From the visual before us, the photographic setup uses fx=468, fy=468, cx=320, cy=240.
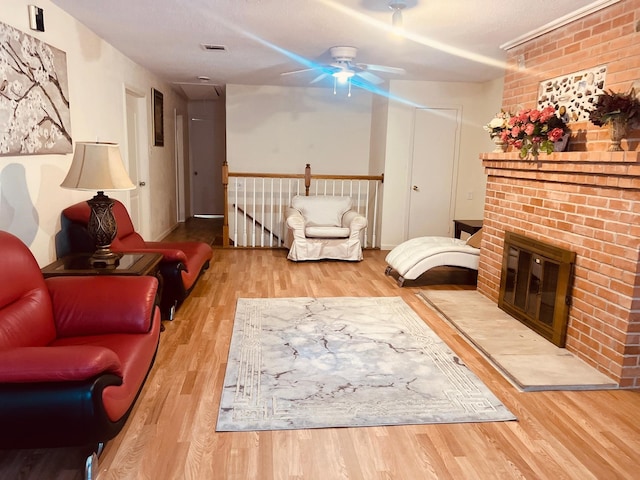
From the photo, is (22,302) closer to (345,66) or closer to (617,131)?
(617,131)

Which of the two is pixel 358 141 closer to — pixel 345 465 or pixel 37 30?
pixel 37 30

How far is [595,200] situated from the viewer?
9.96 feet

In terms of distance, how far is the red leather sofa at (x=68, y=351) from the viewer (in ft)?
5.40

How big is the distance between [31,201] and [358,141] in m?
5.24

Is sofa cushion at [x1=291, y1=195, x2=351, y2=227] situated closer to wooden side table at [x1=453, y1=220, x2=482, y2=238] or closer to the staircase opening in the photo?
wooden side table at [x1=453, y1=220, x2=482, y2=238]

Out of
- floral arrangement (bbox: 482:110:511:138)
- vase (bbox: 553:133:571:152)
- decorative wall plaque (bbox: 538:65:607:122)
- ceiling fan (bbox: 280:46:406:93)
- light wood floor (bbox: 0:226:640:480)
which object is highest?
ceiling fan (bbox: 280:46:406:93)

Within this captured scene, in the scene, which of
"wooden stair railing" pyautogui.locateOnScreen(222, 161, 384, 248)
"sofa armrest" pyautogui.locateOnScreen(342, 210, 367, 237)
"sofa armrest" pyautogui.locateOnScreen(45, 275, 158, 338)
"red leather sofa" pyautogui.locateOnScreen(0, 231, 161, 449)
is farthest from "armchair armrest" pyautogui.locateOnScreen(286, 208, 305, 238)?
"sofa armrest" pyautogui.locateOnScreen(45, 275, 158, 338)

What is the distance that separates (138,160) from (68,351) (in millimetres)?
4695

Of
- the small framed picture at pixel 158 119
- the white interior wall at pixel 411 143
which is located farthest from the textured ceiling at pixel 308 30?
the small framed picture at pixel 158 119

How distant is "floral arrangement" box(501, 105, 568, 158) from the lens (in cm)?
339

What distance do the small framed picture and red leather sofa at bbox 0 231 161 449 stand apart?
442 cm

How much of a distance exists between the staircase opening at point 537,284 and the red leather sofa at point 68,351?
2721mm

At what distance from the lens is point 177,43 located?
15.0ft

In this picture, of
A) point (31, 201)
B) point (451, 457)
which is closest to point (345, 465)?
point (451, 457)
